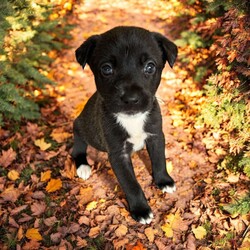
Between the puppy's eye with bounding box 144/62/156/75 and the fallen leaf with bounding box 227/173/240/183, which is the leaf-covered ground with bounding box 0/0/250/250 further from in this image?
the puppy's eye with bounding box 144/62/156/75

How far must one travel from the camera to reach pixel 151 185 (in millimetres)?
4422

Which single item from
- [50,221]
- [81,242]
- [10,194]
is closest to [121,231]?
[81,242]

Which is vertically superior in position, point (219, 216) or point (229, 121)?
point (229, 121)

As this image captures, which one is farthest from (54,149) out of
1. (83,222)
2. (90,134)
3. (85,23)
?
(85,23)

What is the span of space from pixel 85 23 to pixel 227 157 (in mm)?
5110

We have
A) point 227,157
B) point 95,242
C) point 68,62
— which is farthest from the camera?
point 68,62

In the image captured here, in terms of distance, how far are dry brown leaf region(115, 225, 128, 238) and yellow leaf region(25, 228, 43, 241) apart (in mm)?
888

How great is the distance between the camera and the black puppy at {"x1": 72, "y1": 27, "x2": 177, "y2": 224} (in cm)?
319

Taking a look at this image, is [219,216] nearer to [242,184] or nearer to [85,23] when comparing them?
[242,184]

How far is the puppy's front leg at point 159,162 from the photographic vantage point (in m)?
3.94

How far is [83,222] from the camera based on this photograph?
13.1 feet

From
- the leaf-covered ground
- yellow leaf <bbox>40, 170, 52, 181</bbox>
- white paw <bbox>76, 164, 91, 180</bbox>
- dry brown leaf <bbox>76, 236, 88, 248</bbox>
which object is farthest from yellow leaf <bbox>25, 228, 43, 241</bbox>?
white paw <bbox>76, 164, 91, 180</bbox>

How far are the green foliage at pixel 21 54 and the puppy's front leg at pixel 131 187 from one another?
6.15ft

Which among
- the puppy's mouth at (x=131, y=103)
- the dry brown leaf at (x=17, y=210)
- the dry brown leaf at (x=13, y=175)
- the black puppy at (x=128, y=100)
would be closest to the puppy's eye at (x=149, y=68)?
the black puppy at (x=128, y=100)
